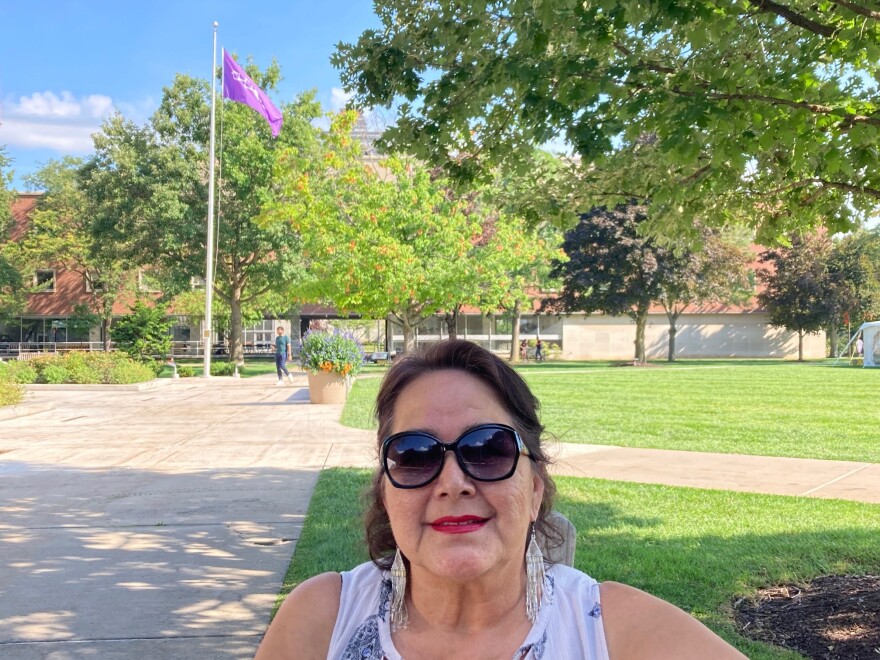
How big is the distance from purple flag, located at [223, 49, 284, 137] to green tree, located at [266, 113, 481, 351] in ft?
6.98

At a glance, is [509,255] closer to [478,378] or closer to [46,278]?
[478,378]

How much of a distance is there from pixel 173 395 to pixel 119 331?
13.5m

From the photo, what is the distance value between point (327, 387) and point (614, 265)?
81.1 ft

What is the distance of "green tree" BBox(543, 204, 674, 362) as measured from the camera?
→ 37844 millimetres

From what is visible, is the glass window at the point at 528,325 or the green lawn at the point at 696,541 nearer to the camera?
the green lawn at the point at 696,541

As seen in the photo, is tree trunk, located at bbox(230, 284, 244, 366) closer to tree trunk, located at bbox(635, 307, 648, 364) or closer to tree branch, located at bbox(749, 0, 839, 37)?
tree trunk, located at bbox(635, 307, 648, 364)

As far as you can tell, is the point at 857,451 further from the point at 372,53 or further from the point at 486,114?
the point at 372,53

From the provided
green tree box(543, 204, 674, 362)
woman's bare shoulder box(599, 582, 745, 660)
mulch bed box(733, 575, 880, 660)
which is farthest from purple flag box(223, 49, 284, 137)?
woman's bare shoulder box(599, 582, 745, 660)

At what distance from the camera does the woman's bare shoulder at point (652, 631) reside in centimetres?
170

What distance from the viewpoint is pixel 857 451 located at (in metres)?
9.65

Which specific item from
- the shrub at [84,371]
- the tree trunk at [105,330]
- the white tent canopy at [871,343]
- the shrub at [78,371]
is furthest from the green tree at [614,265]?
the tree trunk at [105,330]

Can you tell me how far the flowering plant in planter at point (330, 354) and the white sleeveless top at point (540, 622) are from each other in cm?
1483

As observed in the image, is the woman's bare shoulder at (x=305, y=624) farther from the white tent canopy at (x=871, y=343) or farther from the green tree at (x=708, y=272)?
the white tent canopy at (x=871, y=343)

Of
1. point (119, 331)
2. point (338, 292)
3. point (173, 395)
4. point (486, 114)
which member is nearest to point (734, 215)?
point (486, 114)
